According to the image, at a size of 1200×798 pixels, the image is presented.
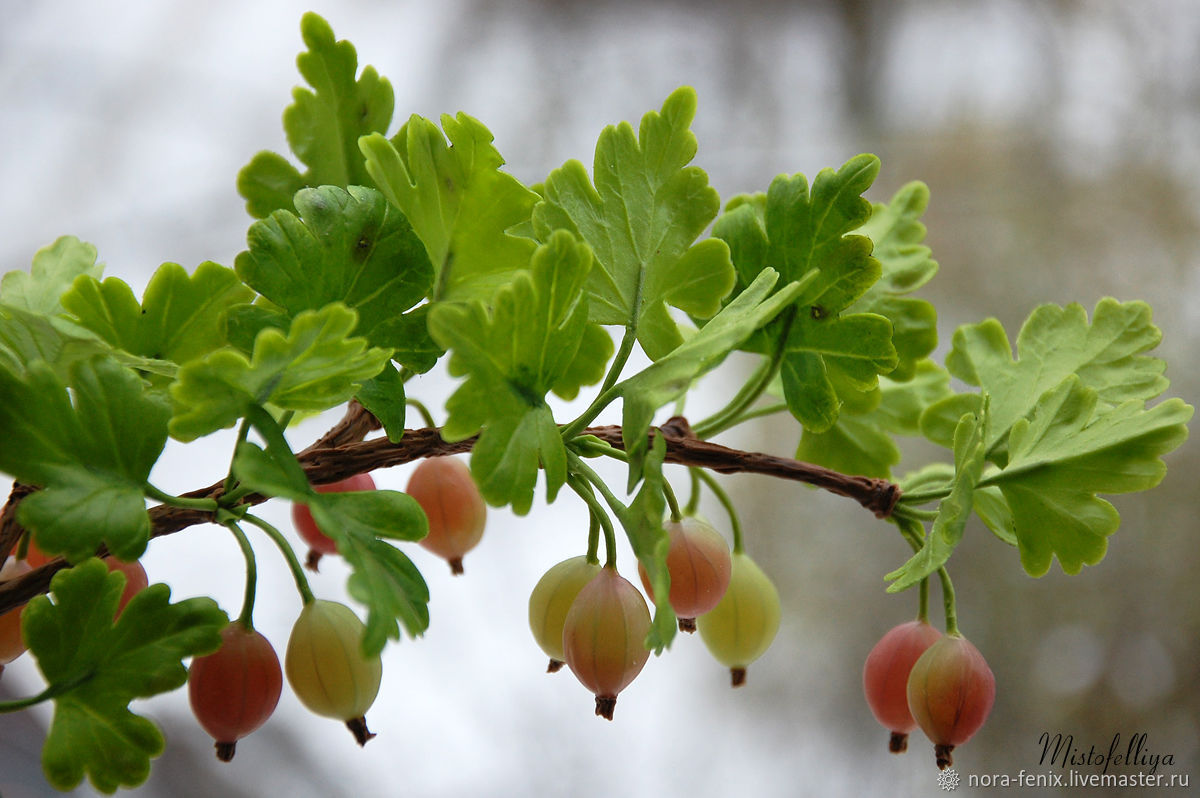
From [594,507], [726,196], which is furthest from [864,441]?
[726,196]

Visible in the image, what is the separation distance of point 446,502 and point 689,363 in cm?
19

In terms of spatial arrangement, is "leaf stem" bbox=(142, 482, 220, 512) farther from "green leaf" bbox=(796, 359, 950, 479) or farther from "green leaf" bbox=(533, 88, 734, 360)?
"green leaf" bbox=(796, 359, 950, 479)

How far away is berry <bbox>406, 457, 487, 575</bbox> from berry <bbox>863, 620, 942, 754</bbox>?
0.18 metres

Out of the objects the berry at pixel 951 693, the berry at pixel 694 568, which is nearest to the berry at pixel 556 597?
the berry at pixel 694 568

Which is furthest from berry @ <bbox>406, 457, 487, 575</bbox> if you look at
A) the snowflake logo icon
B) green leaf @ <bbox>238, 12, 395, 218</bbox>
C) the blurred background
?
the snowflake logo icon

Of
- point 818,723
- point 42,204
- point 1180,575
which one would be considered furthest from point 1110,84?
point 42,204

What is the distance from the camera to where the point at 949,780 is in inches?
35.5

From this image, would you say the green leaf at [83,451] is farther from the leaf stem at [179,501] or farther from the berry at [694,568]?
the berry at [694,568]

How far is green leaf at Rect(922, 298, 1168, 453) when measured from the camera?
1.24 feet

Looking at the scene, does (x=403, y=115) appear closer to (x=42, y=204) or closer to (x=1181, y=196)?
(x=42, y=204)

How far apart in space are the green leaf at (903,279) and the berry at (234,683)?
10.1 inches

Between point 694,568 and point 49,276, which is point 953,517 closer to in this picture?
point 694,568

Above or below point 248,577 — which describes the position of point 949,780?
below

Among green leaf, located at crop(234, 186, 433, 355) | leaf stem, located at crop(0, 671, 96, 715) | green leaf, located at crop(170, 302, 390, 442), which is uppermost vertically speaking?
green leaf, located at crop(234, 186, 433, 355)
